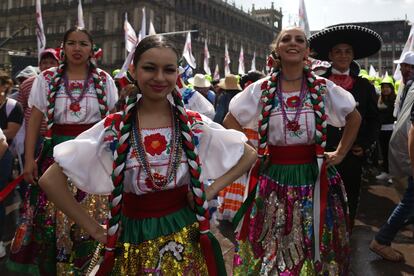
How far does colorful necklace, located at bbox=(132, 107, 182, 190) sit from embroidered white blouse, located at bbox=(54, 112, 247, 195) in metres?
0.02

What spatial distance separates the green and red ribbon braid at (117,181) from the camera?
2.00 m

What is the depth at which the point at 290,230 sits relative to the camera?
3.08 m

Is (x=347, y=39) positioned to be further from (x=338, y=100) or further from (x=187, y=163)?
(x=187, y=163)

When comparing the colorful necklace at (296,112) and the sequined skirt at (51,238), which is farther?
the sequined skirt at (51,238)

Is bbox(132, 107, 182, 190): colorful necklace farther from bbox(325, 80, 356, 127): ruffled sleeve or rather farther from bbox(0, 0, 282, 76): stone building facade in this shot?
bbox(0, 0, 282, 76): stone building facade

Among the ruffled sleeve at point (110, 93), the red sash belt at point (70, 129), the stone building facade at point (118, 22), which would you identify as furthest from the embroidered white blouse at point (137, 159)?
the stone building facade at point (118, 22)

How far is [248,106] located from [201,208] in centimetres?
136

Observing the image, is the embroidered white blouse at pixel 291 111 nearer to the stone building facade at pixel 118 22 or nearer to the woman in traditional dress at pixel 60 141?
the woman in traditional dress at pixel 60 141

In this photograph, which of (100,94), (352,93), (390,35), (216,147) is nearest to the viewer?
(216,147)

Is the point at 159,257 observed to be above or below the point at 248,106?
below

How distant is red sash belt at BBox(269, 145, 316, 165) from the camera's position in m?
3.18

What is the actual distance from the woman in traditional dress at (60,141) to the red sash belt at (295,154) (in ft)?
4.32

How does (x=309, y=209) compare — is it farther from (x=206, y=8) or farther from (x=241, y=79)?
(x=206, y=8)

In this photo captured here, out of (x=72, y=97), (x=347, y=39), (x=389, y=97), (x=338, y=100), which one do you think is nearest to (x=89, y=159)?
(x=72, y=97)
